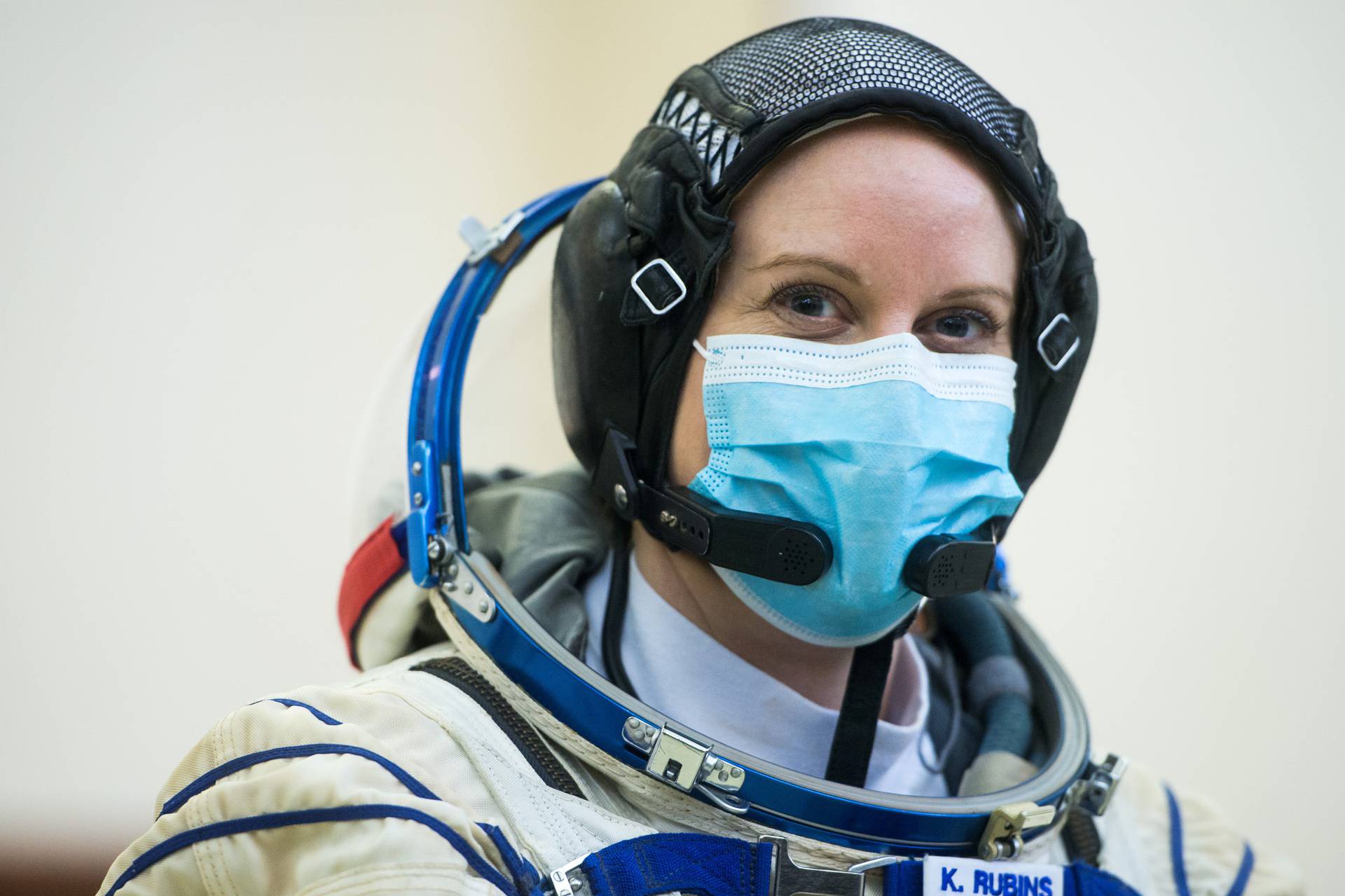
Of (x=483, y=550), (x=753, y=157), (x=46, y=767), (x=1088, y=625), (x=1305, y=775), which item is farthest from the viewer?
(x=1088, y=625)

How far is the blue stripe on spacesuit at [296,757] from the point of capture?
99 centimetres

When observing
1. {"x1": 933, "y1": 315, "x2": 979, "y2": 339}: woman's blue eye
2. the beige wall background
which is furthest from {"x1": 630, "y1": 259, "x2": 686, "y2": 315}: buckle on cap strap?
the beige wall background

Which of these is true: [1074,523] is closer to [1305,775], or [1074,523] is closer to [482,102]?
[1305,775]

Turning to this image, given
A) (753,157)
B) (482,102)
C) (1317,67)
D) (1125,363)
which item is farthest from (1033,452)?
(482,102)

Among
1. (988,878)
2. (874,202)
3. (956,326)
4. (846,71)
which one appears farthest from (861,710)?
(846,71)

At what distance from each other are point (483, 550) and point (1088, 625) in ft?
6.17

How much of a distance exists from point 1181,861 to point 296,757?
1246 mm

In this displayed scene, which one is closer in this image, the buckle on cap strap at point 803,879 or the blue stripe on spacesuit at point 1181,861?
the buckle on cap strap at point 803,879

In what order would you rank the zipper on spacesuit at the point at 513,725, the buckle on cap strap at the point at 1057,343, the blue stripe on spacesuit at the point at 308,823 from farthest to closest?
the buckle on cap strap at the point at 1057,343
the zipper on spacesuit at the point at 513,725
the blue stripe on spacesuit at the point at 308,823

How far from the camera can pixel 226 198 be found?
2.44 m

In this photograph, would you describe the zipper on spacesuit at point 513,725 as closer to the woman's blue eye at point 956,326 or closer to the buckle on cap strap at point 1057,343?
the woman's blue eye at point 956,326

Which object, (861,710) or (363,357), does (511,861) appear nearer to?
(861,710)

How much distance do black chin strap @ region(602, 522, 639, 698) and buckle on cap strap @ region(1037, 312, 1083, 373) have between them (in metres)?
0.61

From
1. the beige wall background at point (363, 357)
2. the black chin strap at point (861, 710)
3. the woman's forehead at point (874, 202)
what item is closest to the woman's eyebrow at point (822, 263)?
the woman's forehead at point (874, 202)
